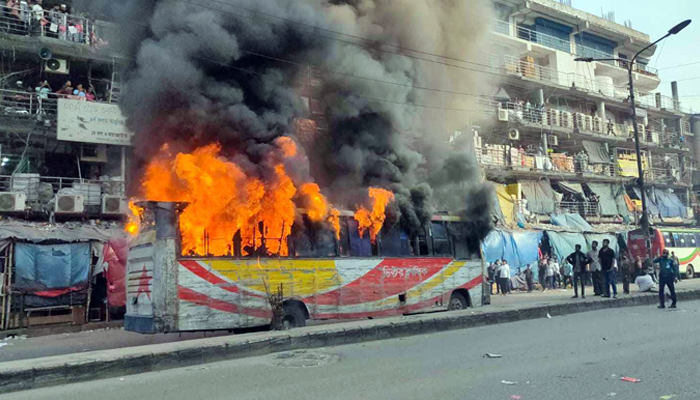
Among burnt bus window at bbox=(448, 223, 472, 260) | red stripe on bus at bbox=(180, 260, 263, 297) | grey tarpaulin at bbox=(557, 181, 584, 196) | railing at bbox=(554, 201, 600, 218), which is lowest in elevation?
red stripe on bus at bbox=(180, 260, 263, 297)

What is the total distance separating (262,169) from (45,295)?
23.7 ft

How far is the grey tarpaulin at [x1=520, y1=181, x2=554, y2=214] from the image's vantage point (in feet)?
93.4

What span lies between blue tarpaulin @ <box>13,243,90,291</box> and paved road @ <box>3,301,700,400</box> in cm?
828

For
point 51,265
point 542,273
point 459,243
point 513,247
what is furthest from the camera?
point 542,273

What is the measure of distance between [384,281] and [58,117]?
1096cm

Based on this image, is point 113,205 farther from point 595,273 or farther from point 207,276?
point 595,273

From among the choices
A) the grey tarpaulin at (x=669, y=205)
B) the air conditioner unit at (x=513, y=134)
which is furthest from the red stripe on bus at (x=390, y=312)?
the grey tarpaulin at (x=669, y=205)

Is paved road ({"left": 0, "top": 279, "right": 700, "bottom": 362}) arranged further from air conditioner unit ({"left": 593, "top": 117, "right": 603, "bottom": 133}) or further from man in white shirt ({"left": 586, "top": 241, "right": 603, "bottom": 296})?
air conditioner unit ({"left": 593, "top": 117, "right": 603, "bottom": 133})

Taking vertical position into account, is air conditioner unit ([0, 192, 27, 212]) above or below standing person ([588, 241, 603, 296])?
above

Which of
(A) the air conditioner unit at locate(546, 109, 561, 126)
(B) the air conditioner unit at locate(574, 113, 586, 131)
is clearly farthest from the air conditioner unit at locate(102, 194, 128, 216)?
(B) the air conditioner unit at locate(574, 113, 586, 131)

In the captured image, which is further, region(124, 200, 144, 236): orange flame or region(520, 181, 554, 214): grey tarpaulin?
region(520, 181, 554, 214): grey tarpaulin

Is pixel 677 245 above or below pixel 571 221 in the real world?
below

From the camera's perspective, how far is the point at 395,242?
12.2m

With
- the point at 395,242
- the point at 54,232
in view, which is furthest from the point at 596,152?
the point at 54,232
